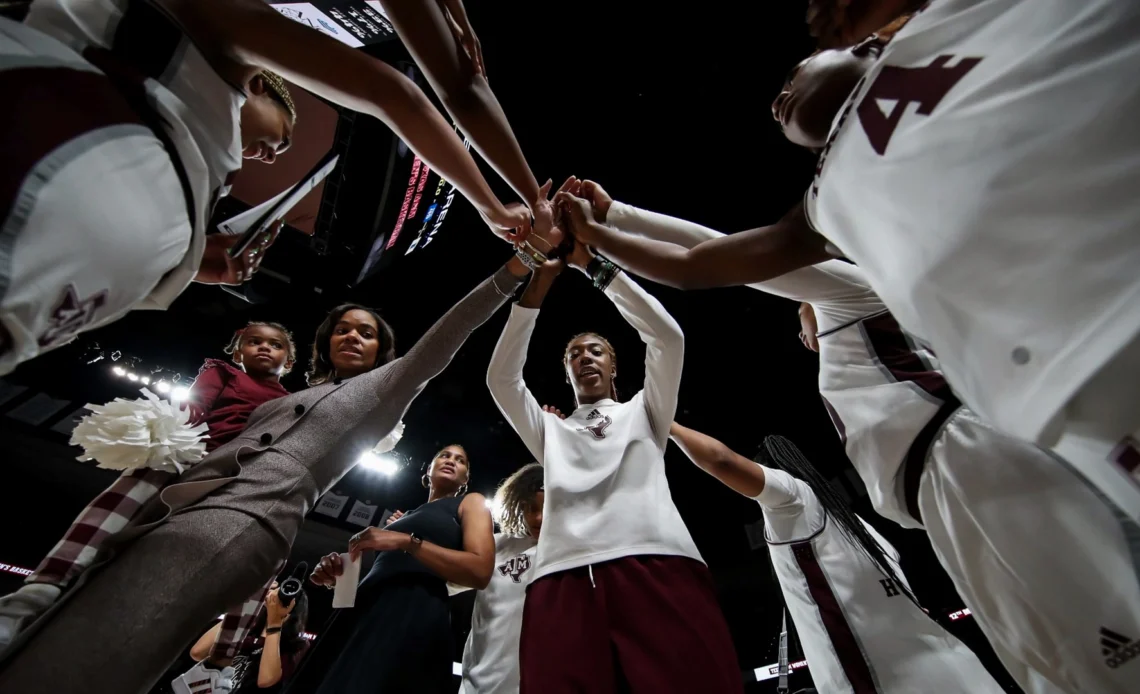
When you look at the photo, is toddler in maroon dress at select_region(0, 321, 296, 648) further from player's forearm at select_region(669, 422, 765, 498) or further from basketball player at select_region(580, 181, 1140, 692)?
basketball player at select_region(580, 181, 1140, 692)

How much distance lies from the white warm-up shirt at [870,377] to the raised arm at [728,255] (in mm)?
174

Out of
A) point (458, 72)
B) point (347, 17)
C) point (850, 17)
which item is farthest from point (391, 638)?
point (347, 17)

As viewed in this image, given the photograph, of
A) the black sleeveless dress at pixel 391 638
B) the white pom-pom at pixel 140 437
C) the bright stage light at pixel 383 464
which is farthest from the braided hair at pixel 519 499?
the bright stage light at pixel 383 464

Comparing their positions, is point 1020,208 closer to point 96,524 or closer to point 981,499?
point 981,499

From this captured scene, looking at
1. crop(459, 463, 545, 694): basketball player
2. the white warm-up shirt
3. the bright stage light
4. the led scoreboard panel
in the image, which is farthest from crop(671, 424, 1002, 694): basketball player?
the bright stage light

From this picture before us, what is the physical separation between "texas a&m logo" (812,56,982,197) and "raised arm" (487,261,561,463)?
138cm

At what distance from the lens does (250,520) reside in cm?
109

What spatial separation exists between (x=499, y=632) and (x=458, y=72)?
89.0 inches

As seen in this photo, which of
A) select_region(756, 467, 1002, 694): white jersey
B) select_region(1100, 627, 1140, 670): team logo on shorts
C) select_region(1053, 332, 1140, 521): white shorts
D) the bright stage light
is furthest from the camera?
the bright stage light

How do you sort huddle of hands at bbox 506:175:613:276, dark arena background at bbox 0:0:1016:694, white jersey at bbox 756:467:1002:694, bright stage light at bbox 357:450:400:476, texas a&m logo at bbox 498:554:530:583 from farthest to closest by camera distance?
bright stage light at bbox 357:450:400:476, dark arena background at bbox 0:0:1016:694, texas a&m logo at bbox 498:554:530:583, huddle of hands at bbox 506:175:613:276, white jersey at bbox 756:467:1002:694

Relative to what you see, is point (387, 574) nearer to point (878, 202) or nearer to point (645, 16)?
point (878, 202)

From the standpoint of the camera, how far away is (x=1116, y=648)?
71cm

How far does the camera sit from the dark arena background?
3439mm

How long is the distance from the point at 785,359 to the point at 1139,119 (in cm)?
673
